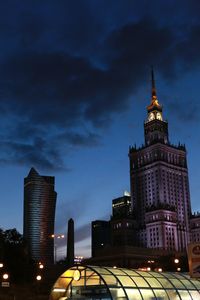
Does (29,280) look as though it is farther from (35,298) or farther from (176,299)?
(176,299)

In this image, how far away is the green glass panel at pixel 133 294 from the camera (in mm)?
40822

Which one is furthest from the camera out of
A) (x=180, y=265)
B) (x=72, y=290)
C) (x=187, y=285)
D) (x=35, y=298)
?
(x=180, y=265)

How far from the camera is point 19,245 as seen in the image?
10931cm

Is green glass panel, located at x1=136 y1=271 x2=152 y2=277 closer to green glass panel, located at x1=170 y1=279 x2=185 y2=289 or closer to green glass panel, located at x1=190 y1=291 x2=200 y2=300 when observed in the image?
green glass panel, located at x1=170 y1=279 x2=185 y2=289

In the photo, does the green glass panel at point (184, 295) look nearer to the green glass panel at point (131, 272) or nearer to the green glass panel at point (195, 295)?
the green glass panel at point (195, 295)

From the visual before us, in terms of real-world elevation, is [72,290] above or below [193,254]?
below

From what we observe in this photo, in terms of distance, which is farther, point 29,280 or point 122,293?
point 29,280

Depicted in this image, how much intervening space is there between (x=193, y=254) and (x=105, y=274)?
32.3 ft

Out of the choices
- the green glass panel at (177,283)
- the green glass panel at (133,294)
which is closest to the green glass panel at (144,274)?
the green glass panel at (177,283)

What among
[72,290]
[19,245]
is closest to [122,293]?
[72,290]

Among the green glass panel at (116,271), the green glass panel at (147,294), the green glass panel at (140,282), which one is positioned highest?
the green glass panel at (116,271)

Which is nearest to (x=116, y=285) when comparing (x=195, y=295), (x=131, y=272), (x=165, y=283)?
(x=131, y=272)

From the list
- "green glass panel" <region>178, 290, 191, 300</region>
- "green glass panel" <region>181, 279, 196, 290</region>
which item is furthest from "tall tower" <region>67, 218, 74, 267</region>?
"green glass panel" <region>178, 290, 191, 300</region>

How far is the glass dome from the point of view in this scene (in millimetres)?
40688
